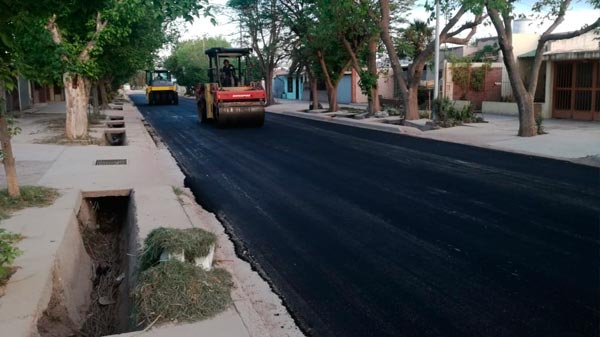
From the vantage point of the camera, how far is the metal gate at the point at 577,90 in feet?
76.0

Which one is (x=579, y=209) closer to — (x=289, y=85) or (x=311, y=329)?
(x=311, y=329)

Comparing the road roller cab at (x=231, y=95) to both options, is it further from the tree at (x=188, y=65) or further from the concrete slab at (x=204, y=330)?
the tree at (x=188, y=65)

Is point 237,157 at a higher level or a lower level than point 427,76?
lower

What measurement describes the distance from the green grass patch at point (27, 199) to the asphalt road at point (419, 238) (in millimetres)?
2330

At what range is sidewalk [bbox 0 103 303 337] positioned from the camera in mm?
4461

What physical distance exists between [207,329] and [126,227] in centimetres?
485

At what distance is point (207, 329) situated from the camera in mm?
4238

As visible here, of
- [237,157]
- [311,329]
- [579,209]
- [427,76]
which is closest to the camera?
[311,329]

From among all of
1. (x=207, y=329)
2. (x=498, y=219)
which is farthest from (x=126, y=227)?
(x=498, y=219)

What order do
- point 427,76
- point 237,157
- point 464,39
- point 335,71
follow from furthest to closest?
point 427,76 → point 335,71 → point 464,39 → point 237,157

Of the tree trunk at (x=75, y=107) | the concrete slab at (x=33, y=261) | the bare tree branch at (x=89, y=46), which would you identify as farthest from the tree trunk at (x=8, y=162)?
the tree trunk at (x=75, y=107)

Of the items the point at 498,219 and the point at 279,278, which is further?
the point at 498,219

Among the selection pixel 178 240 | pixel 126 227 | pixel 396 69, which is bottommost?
pixel 126 227

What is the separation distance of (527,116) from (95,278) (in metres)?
14.5
